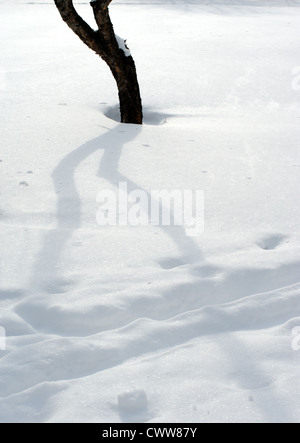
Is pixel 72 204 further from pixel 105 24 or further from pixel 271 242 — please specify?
pixel 105 24

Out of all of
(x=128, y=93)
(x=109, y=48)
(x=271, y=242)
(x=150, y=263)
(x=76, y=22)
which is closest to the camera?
(x=150, y=263)

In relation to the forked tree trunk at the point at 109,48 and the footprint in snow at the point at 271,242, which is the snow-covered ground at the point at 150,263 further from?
the forked tree trunk at the point at 109,48

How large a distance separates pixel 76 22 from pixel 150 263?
1875mm

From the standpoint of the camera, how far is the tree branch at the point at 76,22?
3379mm

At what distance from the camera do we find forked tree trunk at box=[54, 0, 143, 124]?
3.44 m

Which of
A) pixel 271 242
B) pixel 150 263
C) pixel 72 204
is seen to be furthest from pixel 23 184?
pixel 271 242

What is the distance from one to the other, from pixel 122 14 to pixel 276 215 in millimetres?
5688

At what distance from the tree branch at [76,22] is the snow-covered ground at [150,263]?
451 mm

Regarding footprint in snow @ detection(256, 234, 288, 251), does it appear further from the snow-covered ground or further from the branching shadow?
the branching shadow

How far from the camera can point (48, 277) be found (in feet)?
7.01

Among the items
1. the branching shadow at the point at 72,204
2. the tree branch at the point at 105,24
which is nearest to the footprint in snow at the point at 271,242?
the branching shadow at the point at 72,204

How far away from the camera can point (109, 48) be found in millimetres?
3623

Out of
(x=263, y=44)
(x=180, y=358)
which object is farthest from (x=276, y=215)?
(x=263, y=44)
